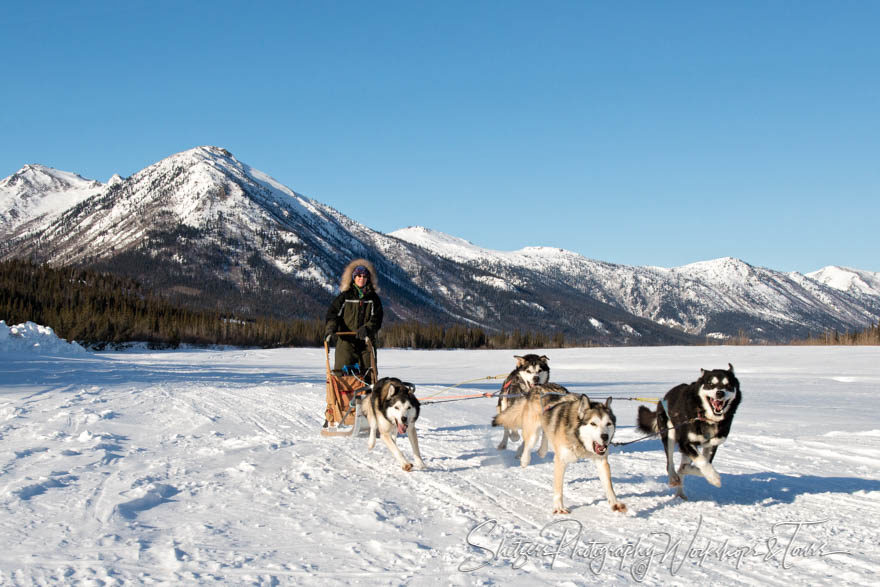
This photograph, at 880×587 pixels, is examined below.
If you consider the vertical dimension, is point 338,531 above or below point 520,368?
below

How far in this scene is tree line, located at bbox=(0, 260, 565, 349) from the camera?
165ft

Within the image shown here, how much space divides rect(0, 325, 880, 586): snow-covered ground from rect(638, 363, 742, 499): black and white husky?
0.30 meters

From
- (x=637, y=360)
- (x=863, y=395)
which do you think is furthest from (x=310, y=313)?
(x=863, y=395)

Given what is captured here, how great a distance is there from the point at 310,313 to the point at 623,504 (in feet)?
528

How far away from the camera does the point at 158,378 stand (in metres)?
18.3

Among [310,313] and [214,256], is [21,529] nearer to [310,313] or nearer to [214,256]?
[310,313]

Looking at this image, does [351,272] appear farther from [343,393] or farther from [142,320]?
[142,320]

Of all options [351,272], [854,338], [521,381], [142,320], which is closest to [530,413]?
[521,381]

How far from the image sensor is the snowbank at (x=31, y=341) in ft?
90.1

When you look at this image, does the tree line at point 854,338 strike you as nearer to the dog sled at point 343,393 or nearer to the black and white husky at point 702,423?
the dog sled at point 343,393

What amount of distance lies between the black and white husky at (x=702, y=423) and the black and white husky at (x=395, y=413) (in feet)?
8.84

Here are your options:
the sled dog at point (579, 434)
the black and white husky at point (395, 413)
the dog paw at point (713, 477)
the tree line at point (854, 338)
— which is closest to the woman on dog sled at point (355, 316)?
the black and white husky at point (395, 413)

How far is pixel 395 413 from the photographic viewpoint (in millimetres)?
6875

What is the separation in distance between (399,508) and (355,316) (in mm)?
4248
